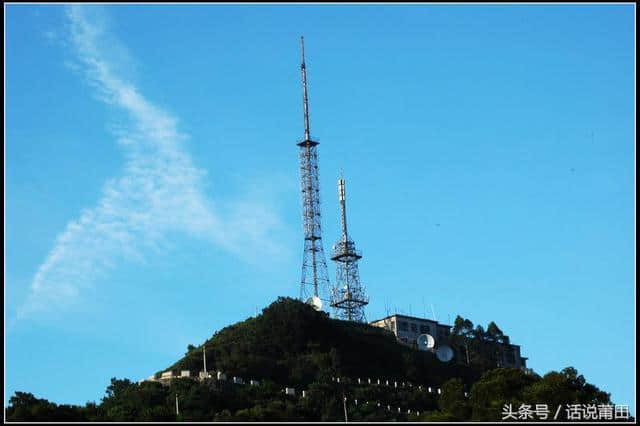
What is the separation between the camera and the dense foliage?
3361 inches

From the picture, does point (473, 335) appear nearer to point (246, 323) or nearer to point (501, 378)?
point (246, 323)

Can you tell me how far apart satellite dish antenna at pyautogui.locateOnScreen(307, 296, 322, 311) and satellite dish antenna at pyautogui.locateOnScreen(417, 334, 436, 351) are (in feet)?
43.3

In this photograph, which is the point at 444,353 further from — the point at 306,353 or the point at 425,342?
the point at 306,353

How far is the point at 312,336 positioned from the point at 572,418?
52877 millimetres

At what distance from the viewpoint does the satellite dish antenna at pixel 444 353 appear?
436ft

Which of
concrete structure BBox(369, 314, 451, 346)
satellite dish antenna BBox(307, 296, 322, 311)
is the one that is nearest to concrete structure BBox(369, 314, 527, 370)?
concrete structure BBox(369, 314, 451, 346)

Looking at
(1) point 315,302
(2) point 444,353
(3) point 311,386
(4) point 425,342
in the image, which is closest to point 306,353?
(1) point 315,302

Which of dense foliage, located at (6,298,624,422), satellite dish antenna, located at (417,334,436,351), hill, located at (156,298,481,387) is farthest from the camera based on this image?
satellite dish antenna, located at (417,334,436,351)

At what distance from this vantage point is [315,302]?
131 meters

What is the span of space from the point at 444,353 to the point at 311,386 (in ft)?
101

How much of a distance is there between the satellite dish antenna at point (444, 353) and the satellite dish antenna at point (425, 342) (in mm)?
1677

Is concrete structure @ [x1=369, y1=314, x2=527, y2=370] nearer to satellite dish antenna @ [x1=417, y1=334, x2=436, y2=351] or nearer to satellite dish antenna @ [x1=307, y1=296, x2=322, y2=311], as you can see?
satellite dish antenna @ [x1=417, y1=334, x2=436, y2=351]

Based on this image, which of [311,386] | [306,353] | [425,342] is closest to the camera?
[311,386]

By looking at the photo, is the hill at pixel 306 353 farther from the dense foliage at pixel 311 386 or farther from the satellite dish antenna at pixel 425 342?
the satellite dish antenna at pixel 425 342
